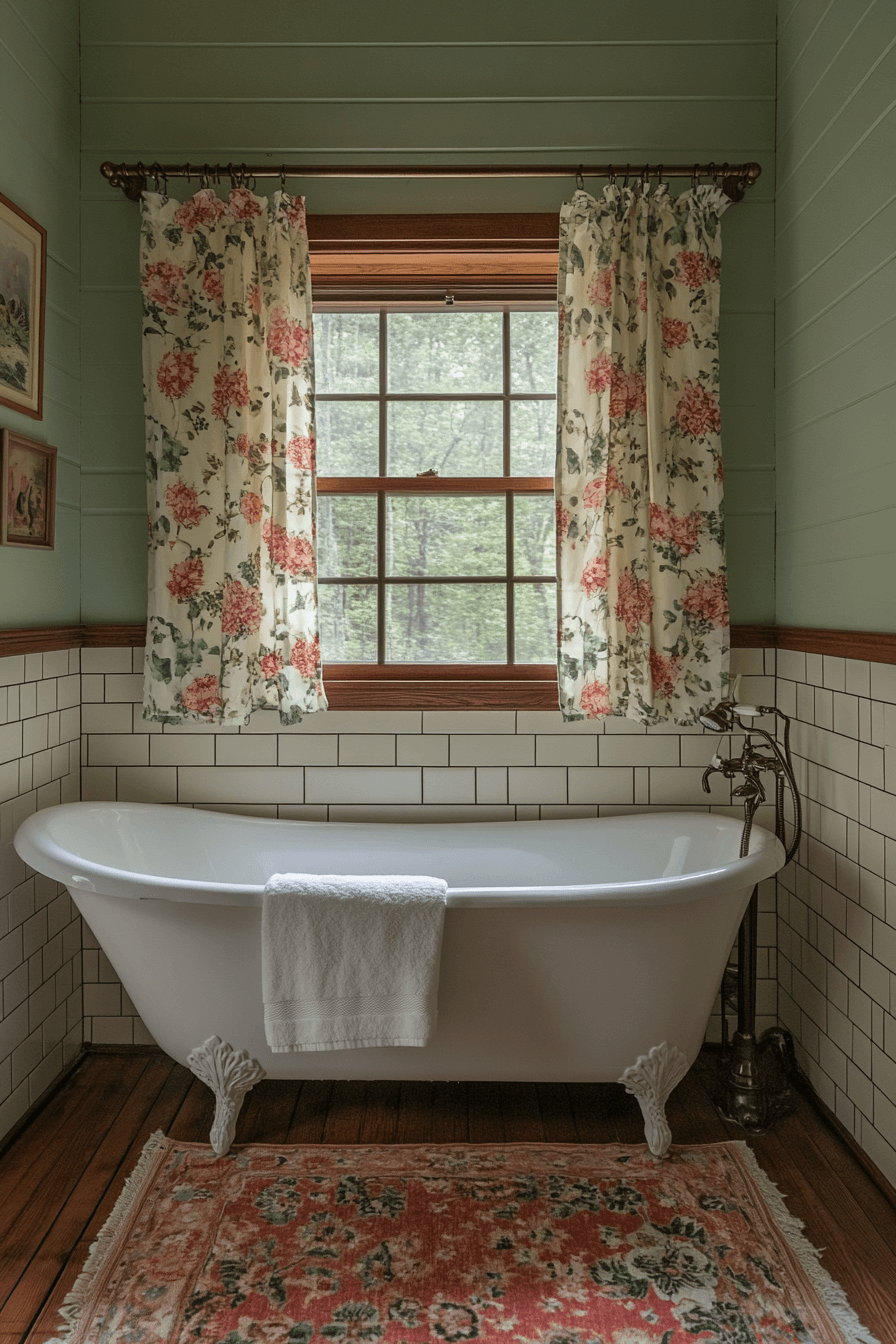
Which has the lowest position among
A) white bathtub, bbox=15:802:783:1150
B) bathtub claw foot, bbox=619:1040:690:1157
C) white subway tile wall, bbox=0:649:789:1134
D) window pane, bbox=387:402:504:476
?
bathtub claw foot, bbox=619:1040:690:1157

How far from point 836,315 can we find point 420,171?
123cm

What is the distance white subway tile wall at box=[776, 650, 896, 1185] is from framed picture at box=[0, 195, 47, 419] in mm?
2179

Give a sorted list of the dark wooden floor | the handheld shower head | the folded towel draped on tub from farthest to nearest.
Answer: the handheld shower head, the folded towel draped on tub, the dark wooden floor

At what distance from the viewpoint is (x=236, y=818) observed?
2506 millimetres

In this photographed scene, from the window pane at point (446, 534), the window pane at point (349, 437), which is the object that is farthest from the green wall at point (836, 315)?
the window pane at point (349, 437)

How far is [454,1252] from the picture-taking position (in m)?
1.72

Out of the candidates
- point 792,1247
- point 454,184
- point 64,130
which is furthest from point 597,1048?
point 64,130

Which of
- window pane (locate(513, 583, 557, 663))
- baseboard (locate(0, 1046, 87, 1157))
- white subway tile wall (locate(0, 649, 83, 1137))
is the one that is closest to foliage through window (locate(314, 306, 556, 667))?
window pane (locate(513, 583, 557, 663))

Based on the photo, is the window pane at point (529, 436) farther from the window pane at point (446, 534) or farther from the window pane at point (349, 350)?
the window pane at point (349, 350)

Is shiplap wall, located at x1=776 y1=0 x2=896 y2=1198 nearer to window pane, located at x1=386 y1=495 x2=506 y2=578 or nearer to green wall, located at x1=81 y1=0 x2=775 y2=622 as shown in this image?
green wall, located at x1=81 y1=0 x2=775 y2=622

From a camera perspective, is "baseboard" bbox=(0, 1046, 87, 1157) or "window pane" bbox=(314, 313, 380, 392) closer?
"baseboard" bbox=(0, 1046, 87, 1157)

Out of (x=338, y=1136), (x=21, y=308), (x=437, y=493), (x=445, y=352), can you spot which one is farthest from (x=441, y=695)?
(x=21, y=308)

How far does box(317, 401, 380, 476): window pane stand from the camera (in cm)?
274

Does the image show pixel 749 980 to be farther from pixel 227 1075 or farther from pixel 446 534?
pixel 446 534
